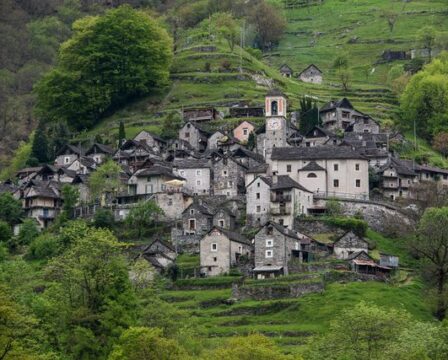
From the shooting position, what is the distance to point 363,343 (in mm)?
84500

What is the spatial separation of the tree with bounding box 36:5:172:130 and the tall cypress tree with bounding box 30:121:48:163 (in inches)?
437

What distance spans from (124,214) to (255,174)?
13.2 metres

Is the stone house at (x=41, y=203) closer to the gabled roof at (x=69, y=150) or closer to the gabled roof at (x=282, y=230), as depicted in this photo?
the gabled roof at (x=69, y=150)

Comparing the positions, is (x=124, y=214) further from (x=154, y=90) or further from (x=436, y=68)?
(x=436, y=68)

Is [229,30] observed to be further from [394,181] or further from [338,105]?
[394,181]

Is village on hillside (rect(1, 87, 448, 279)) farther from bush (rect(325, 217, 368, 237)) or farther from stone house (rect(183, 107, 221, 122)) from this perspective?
stone house (rect(183, 107, 221, 122))

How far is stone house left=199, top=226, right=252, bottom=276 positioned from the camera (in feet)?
383

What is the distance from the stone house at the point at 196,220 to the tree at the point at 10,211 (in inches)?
764

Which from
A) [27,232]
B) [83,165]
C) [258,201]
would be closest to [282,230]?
[258,201]

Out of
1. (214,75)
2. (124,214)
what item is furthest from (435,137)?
(124,214)

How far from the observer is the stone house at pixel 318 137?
→ 143875 millimetres

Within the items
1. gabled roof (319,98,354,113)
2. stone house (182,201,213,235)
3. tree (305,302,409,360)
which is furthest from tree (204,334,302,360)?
gabled roof (319,98,354,113)

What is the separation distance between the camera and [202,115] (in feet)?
518

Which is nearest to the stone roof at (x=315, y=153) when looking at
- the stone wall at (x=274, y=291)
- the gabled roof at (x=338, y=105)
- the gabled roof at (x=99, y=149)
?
the gabled roof at (x=338, y=105)
